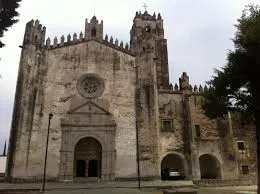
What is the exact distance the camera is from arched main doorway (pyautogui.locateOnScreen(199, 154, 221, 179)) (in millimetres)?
30250

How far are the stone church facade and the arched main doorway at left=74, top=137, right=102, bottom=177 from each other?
87 mm

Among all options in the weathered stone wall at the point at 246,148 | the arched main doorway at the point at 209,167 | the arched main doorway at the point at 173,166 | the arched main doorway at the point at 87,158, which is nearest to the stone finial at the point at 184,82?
the weathered stone wall at the point at 246,148

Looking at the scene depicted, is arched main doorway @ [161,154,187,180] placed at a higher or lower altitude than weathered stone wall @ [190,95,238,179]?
lower

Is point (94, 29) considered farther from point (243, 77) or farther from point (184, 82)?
point (243, 77)

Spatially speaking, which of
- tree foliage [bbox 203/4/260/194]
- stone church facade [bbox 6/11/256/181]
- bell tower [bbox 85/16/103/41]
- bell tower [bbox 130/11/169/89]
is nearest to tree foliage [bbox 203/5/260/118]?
tree foliage [bbox 203/4/260/194]

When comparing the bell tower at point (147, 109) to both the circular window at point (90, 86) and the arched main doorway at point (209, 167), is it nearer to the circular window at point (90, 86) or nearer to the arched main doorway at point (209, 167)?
the circular window at point (90, 86)

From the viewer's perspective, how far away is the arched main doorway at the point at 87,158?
26438 mm

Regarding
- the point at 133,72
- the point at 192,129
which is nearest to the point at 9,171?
the point at 133,72

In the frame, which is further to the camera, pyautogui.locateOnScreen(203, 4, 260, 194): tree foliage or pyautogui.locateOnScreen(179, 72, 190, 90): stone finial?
pyautogui.locateOnScreen(179, 72, 190, 90): stone finial

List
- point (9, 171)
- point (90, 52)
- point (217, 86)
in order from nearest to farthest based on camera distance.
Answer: point (217, 86) < point (9, 171) < point (90, 52)

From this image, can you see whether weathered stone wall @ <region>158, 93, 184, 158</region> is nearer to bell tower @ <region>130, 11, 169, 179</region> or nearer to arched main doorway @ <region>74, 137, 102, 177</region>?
bell tower @ <region>130, 11, 169, 179</region>

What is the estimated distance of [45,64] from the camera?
2841cm

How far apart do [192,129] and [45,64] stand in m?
15.7

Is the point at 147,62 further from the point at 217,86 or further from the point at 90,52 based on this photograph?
the point at 217,86
